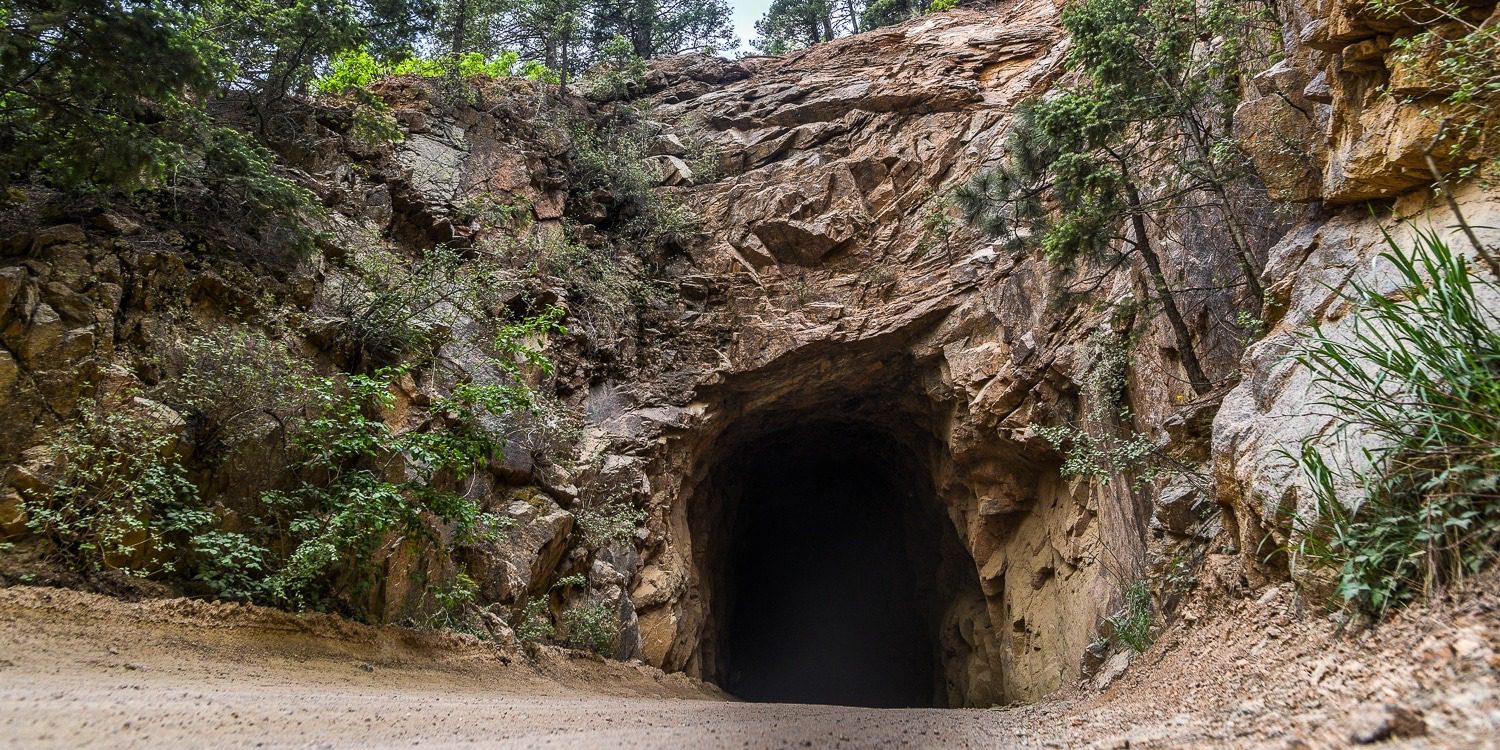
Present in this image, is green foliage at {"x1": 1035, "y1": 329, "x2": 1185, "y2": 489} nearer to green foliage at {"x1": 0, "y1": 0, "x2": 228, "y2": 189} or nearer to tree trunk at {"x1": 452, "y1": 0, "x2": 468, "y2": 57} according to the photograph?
green foliage at {"x1": 0, "y1": 0, "x2": 228, "y2": 189}

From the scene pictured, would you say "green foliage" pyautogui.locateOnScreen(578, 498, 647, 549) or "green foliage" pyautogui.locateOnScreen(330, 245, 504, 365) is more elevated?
"green foliage" pyautogui.locateOnScreen(330, 245, 504, 365)

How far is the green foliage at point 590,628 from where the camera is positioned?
9039mm

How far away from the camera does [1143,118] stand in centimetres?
786

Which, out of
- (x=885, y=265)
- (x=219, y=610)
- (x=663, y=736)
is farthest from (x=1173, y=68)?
(x=219, y=610)

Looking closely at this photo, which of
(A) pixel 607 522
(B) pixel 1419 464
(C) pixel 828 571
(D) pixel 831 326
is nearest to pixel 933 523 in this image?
(D) pixel 831 326

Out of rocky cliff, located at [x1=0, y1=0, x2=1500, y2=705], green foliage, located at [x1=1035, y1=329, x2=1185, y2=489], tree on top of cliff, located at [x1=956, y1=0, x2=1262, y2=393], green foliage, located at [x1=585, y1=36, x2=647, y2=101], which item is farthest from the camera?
green foliage, located at [x1=585, y1=36, x2=647, y2=101]

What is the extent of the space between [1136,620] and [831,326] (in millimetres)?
7857

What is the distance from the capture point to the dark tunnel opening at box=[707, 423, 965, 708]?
17312mm

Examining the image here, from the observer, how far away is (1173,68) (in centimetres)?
771

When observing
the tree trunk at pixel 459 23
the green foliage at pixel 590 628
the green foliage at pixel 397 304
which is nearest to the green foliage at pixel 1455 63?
the green foliage at pixel 397 304

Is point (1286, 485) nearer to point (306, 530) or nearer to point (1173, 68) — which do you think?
point (1173, 68)

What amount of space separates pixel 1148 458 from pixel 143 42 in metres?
10.7

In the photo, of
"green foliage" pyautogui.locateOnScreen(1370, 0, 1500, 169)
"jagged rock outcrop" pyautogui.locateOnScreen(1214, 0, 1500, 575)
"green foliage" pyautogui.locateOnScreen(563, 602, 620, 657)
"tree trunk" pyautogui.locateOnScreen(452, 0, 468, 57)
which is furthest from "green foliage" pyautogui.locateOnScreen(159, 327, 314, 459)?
"tree trunk" pyautogui.locateOnScreen(452, 0, 468, 57)

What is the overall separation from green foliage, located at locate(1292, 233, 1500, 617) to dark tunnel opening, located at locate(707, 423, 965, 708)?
12.7 m
